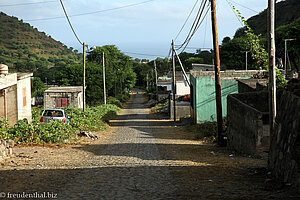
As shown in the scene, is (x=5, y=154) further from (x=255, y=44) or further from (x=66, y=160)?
(x=255, y=44)

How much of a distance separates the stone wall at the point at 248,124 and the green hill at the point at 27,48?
8893 cm

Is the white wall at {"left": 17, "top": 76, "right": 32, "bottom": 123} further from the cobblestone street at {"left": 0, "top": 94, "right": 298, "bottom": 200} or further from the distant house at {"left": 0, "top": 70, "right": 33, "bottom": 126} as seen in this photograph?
the cobblestone street at {"left": 0, "top": 94, "right": 298, "bottom": 200}

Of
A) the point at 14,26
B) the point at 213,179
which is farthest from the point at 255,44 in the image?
the point at 14,26

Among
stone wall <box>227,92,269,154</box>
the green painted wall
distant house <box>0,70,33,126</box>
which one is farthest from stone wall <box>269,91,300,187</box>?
the green painted wall

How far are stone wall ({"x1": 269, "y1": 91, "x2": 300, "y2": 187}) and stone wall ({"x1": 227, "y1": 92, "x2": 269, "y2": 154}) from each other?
7.90 ft

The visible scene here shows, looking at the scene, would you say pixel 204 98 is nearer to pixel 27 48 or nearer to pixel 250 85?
pixel 250 85

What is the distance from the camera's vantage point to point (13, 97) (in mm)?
22688

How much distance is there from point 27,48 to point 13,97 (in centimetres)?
11146

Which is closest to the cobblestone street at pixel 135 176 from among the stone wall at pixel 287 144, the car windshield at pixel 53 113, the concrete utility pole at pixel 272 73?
the stone wall at pixel 287 144

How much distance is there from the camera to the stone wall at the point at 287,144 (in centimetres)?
683

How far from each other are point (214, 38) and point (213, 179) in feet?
29.4

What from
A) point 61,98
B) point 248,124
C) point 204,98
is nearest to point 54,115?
point 204,98

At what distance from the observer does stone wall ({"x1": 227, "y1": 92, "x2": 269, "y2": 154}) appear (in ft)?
36.1

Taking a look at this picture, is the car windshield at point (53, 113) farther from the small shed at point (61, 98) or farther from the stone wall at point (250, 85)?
the small shed at point (61, 98)
